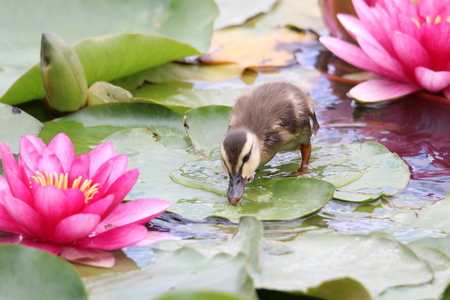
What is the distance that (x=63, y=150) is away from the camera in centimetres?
170

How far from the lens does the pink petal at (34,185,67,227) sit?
1.35 m

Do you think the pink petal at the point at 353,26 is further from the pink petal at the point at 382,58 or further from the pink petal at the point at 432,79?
the pink petal at the point at 432,79

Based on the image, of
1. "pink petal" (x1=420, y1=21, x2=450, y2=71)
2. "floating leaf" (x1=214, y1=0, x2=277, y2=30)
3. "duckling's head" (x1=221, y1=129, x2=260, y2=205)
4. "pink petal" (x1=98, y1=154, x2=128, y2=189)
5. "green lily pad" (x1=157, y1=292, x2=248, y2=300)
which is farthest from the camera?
"floating leaf" (x1=214, y1=0, x2=277, y2=30)

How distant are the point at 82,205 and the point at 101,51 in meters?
1.27

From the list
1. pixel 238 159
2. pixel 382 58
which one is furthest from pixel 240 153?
pixel 382 58

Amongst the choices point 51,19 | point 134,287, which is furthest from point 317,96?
point 134,287

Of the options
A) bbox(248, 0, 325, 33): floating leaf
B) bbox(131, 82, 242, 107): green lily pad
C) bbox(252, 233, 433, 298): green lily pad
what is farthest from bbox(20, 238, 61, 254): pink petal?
bbox(248, 0, 325, 33): floating leaf

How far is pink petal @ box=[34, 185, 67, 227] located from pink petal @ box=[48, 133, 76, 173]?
0.98 ft

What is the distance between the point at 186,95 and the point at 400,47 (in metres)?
1.07

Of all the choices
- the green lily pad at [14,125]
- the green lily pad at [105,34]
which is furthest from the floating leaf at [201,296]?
the green lily pad at [105,34]

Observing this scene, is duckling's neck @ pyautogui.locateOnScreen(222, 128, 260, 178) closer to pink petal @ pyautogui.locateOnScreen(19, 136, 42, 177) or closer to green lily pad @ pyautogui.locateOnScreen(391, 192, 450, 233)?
green lily pad @ pyautogui.locateOnScreen(391, 192, 450, 233)

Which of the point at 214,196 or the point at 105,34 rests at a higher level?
the point at 105,34

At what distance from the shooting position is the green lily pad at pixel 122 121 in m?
2.30

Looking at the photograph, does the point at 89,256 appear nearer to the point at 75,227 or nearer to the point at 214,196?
the point at 75,227
